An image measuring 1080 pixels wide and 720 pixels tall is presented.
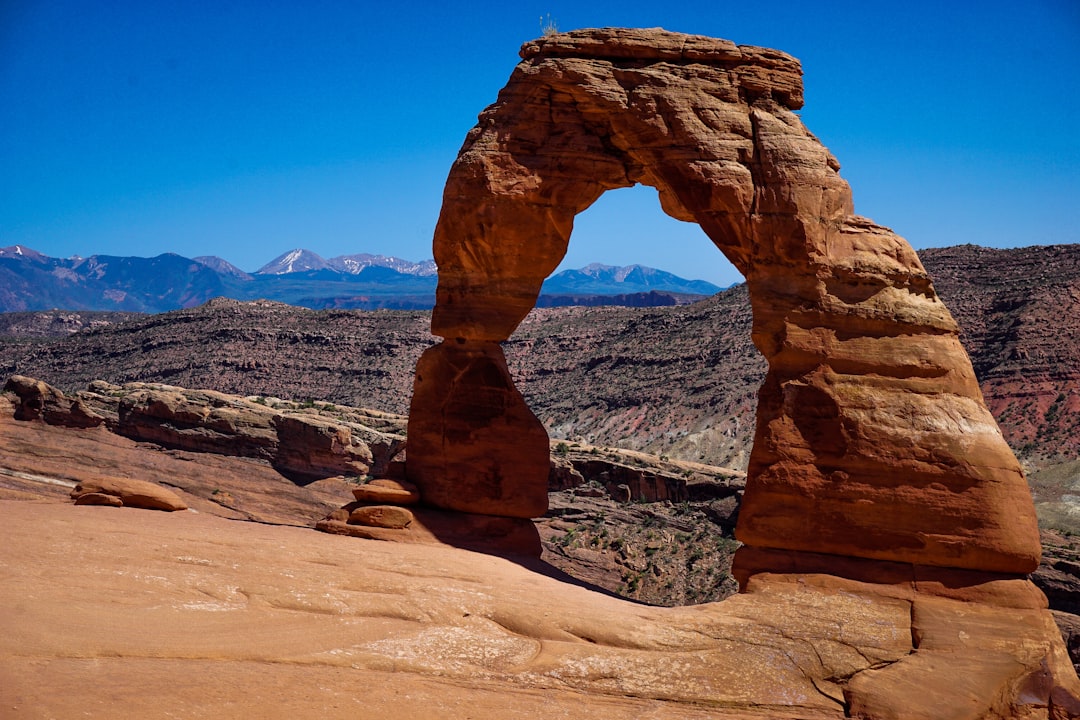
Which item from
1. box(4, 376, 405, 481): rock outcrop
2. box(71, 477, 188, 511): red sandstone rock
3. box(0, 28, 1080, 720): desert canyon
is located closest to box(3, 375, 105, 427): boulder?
box(4, 376, 405, 481): rock outcrop

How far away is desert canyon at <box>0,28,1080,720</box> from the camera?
11023mm

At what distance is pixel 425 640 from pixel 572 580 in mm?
6968

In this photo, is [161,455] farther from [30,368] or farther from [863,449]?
[30,368]

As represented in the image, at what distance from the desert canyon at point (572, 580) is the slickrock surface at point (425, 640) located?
0.05 m

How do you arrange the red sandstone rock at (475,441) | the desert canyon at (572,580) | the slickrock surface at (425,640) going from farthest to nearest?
1. the red sandstone rock at (475,441)
2. the desert canyon at (572,580)
3. the slickrock surface at (425,640)

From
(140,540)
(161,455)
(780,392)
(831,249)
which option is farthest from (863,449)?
(161,455)

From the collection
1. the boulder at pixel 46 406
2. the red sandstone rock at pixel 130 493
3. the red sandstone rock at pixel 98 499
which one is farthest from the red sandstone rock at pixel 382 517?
the boulder at pixel 46 406

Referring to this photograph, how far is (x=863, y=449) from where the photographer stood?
1599 centimetres

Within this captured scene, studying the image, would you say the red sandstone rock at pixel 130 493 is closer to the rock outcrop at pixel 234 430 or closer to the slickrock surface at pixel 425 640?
the slickrock surface at pixel 425 640

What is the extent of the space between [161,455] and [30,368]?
4686cm

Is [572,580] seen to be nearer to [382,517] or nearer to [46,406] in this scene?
[382,517]

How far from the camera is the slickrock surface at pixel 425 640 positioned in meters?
9.88

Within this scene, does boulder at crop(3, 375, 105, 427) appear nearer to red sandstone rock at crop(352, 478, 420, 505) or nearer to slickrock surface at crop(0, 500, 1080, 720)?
slickrock surface at crop(0, 500, 1080, 720)

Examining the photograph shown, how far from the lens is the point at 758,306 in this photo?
17234 millimetres
